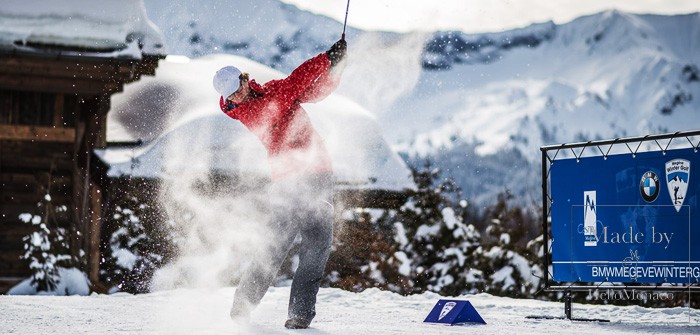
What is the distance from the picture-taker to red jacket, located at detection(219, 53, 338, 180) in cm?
598

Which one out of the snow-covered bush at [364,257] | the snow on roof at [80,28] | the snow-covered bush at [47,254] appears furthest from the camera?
the snow on roof at [80,28]

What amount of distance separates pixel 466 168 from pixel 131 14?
42924 mm

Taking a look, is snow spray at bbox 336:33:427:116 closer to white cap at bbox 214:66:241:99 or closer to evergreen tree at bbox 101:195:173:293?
white cap at bbox 214:66:241:99

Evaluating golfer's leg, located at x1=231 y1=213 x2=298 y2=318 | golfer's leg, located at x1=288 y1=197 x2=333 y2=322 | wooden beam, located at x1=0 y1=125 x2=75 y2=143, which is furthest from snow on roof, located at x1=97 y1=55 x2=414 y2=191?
golfer's leg, located at x1=288 y1=197 x2=333 y2=322

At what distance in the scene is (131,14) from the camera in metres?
14.4

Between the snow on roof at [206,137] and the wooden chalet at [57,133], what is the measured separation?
55cm

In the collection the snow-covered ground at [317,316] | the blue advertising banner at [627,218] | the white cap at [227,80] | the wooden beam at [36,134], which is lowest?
the snow-covered ground at [317,316]

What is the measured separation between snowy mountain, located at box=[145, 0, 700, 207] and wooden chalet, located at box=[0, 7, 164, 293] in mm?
41828

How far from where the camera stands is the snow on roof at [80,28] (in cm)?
1380

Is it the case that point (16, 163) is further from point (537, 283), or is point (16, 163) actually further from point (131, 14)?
point (537, 283)

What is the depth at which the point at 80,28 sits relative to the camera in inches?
553

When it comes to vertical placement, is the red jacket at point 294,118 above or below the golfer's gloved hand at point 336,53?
below

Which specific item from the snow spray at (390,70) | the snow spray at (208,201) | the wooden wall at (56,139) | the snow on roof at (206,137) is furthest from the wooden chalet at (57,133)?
the snow spray at (390,70)

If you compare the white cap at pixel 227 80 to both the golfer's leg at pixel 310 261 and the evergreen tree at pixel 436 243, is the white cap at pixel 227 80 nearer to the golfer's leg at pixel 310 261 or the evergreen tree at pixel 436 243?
the golfer's leg at pixel 310 261
